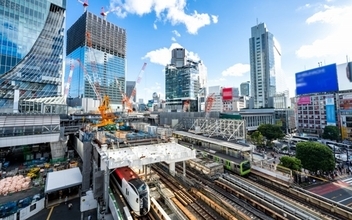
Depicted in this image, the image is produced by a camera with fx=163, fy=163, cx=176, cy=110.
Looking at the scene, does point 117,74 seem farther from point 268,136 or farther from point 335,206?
point 335,206

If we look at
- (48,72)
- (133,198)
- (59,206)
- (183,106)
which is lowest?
(59,206)

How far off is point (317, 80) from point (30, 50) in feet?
366

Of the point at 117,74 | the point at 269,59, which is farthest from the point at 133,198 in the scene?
the point at 269,59

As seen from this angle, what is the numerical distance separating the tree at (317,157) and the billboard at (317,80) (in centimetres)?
5247

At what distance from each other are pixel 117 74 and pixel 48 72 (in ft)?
247

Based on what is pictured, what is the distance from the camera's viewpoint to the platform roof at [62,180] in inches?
891

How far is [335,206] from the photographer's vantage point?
712 inches

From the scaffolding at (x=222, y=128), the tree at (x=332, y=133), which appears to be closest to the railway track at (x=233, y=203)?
the scaffolding at (x=222, y=128)

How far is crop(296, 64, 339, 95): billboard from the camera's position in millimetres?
65750

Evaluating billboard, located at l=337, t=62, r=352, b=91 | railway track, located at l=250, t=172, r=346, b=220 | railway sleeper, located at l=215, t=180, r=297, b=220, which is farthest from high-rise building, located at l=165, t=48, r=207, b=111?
railway sleeper, located at l=215, t=180, r=297, b=220

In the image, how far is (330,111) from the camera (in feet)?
213

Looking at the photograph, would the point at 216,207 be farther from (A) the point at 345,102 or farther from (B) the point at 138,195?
(A) the point at 345,102

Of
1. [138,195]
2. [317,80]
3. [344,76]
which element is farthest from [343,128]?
[138,195]

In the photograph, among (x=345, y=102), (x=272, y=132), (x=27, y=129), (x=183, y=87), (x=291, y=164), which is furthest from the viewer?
(x=183, y=87)
